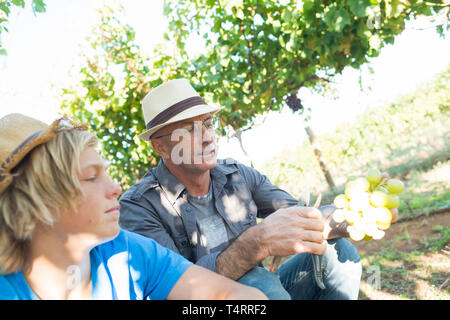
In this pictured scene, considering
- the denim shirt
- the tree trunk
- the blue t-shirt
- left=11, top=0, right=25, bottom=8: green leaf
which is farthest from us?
the tree trunk

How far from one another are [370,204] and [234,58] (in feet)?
9.12

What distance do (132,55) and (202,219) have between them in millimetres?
3612

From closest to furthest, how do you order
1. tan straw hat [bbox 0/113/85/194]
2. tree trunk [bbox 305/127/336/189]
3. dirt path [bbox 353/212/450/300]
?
tan straw hat [bbox 0/113/85/194] < dirt path [bbox 353/212/450/300] < tree trunk [bbox 305/127/336/189]

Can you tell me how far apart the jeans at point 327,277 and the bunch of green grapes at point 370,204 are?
28 centimetres

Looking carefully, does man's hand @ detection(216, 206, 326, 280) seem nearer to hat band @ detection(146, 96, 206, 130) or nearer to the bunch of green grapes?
the bunch of green grapes

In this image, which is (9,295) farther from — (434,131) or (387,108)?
(387,108)

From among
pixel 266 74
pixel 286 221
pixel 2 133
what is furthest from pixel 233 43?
pixel 2 133

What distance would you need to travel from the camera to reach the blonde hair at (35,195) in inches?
40.5

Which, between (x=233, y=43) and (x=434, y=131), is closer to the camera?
(x=233, y=43)

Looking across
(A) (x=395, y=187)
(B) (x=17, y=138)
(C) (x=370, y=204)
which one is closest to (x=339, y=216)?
(C) (x=370, y=204)

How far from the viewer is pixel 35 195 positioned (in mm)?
1037

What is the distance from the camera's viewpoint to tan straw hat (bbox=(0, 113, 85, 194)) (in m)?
1.01

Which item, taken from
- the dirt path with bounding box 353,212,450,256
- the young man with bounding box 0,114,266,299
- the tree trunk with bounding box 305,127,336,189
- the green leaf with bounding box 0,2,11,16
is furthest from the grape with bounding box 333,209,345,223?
the tree trunk with bounding box 305,127,336,189
